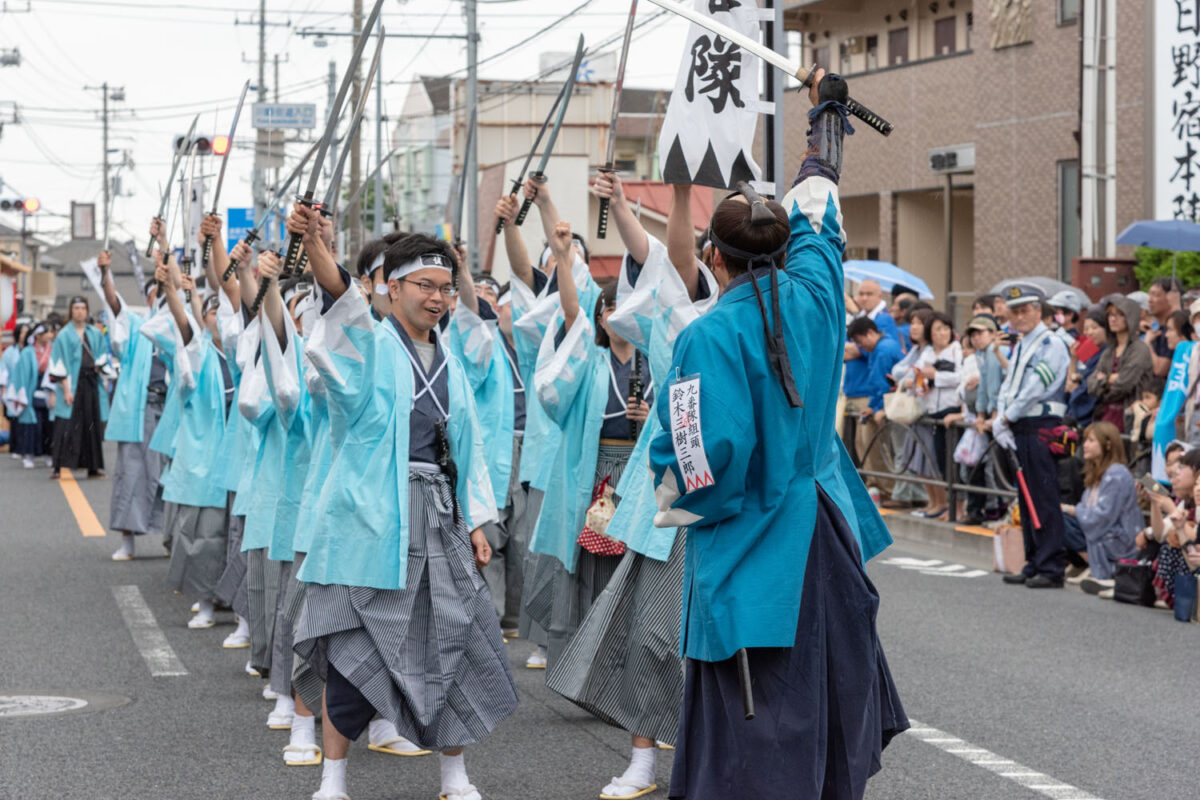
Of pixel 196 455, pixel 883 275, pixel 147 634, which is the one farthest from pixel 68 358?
pixel 147 634

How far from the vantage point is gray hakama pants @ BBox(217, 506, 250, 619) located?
7.75 metres

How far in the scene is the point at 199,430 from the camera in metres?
9.18

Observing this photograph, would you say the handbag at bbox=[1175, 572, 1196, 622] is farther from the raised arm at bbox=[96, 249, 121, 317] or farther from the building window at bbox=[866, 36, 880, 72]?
the building window at bbox=[866, 36, 880, 72]

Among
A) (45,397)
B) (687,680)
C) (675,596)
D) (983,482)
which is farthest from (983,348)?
(45,397)

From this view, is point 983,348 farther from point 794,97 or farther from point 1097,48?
point 794,97

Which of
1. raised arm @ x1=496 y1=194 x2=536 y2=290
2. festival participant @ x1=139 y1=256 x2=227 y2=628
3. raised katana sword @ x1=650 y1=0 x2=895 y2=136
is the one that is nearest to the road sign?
festival participant @ x1=139 y1=256 x2=227 y2=628

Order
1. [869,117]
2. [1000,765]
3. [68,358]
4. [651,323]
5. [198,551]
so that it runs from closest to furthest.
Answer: [869,117], [651,323], [1000,765], [198,551], [68,358]

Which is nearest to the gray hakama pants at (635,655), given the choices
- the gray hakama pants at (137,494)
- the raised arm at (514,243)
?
the raised arm at (514,243)

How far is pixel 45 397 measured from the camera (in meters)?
20.7

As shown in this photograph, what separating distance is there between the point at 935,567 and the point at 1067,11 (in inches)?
509

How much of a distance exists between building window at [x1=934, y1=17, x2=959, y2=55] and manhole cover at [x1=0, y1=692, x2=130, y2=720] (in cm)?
2038

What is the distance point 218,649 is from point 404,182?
55.5 m

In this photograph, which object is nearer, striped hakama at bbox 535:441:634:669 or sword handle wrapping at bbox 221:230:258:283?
sword handle wrapping at bbox 221:230:258:283

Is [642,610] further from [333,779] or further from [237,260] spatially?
[237,260]
